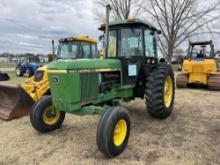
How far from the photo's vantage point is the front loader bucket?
644 cm

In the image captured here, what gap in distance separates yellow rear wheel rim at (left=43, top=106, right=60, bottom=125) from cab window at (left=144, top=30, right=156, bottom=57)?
2.47 metres

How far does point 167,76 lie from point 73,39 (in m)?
6.43

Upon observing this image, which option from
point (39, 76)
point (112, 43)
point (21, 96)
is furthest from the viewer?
point (39, 76)

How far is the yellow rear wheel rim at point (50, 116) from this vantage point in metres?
5.30

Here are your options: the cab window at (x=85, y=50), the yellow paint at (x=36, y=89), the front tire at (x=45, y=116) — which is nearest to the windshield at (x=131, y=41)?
the front tire at (x=45, y=116)

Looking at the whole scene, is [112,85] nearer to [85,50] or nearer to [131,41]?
[131,41]

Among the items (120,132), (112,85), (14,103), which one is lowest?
(120,132)

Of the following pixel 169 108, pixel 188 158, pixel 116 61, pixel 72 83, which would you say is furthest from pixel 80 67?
pixel 169 108

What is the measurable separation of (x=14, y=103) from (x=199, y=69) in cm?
787

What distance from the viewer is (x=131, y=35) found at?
5.68 meters

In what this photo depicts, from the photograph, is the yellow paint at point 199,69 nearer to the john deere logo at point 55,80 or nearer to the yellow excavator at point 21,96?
the yellow excavator at point 21,96

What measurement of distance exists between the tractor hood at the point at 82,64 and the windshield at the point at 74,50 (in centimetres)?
639

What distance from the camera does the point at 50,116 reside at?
17.7 ft

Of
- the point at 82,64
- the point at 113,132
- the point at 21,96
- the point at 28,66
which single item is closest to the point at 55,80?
the point at 82,64
